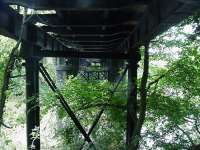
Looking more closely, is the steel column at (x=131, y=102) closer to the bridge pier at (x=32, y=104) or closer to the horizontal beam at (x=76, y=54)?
the horizontal beam at (x=76, y=54)

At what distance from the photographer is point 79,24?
26.5 ft

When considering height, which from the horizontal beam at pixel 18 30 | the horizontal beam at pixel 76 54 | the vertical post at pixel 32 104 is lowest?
the vertical post at pixel 32 104

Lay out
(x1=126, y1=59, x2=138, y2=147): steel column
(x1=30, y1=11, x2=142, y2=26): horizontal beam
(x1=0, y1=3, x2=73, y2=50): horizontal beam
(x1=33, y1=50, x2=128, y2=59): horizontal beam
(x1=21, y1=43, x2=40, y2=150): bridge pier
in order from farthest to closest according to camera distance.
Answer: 1. (x1=33, y1=50, x2=128, y2=59): horizontal beam
2. (x1=126, y1=59, x2=138, y2=147): steel column
3. (x1=21, y1=43, x2=40, y2=150): bridge pier
4. (x1=30, y1=11, x2=142, y2=26): horizontal beam
5. (x1=0, y1=3, x2=73, y2=50): horizontal beam

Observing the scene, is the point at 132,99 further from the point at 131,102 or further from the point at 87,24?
the point at 87,24

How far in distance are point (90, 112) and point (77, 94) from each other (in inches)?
57.8

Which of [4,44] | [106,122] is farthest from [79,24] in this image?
[4,44]

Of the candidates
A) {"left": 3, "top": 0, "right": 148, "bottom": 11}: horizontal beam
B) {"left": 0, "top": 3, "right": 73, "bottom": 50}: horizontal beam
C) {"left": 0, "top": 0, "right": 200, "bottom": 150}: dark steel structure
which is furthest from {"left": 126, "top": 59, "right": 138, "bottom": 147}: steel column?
{"left": 3, "top": 0, "right": 148, "bottom": 11}: horizontal beam

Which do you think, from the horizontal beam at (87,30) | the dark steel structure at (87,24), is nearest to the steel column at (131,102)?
the dark steel structure at (87,24)

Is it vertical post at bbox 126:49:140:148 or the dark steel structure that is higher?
the dark steel structure

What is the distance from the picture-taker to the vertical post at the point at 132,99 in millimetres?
9750

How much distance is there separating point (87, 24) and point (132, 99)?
2.58 metres

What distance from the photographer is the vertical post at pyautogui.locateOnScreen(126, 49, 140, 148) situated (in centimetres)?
975

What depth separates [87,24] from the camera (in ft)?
26.6

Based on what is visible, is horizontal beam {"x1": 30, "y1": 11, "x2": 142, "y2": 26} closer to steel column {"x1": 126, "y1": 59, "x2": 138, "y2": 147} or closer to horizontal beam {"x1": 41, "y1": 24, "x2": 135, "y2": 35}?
horizontal beam {"x1": 41, "y1": 24, "x2": 135, "y2": 35}
